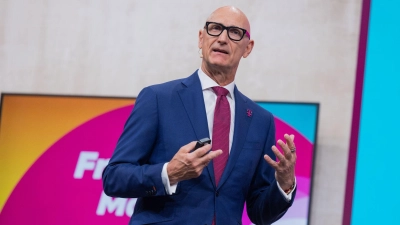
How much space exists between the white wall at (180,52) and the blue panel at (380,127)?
0.34ft

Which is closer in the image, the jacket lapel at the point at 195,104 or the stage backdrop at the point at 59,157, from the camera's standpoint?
the jacket lapel at the point at 195,104

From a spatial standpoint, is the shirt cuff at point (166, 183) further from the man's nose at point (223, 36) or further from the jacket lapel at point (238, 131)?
A: the man's nose at point (223, 36)

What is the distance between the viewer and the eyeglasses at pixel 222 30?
227 centimetres

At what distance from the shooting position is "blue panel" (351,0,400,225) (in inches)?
135

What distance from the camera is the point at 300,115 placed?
358 cm

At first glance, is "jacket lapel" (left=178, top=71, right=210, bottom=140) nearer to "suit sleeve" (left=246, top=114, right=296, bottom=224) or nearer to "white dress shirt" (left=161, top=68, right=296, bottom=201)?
"white dress shirt" (left=161, top=68, right=296, bottom=201)

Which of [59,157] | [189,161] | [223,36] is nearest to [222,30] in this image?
[223,36]

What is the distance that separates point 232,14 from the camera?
7.49 feet

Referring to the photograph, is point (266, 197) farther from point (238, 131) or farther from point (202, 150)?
point (202, 150)

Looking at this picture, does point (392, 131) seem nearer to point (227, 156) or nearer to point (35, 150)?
point (227, 156)

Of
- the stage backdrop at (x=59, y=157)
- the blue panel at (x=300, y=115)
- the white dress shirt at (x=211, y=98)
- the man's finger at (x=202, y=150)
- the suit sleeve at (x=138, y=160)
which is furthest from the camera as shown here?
the stage backdrop at (x=59, y=157)

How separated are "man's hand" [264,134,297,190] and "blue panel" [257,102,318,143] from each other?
56.3 inches

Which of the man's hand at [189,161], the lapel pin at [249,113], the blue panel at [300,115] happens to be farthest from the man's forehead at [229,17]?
the blue panel at [300,115]

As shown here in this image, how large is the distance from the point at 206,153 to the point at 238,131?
A: 0.87 ft
